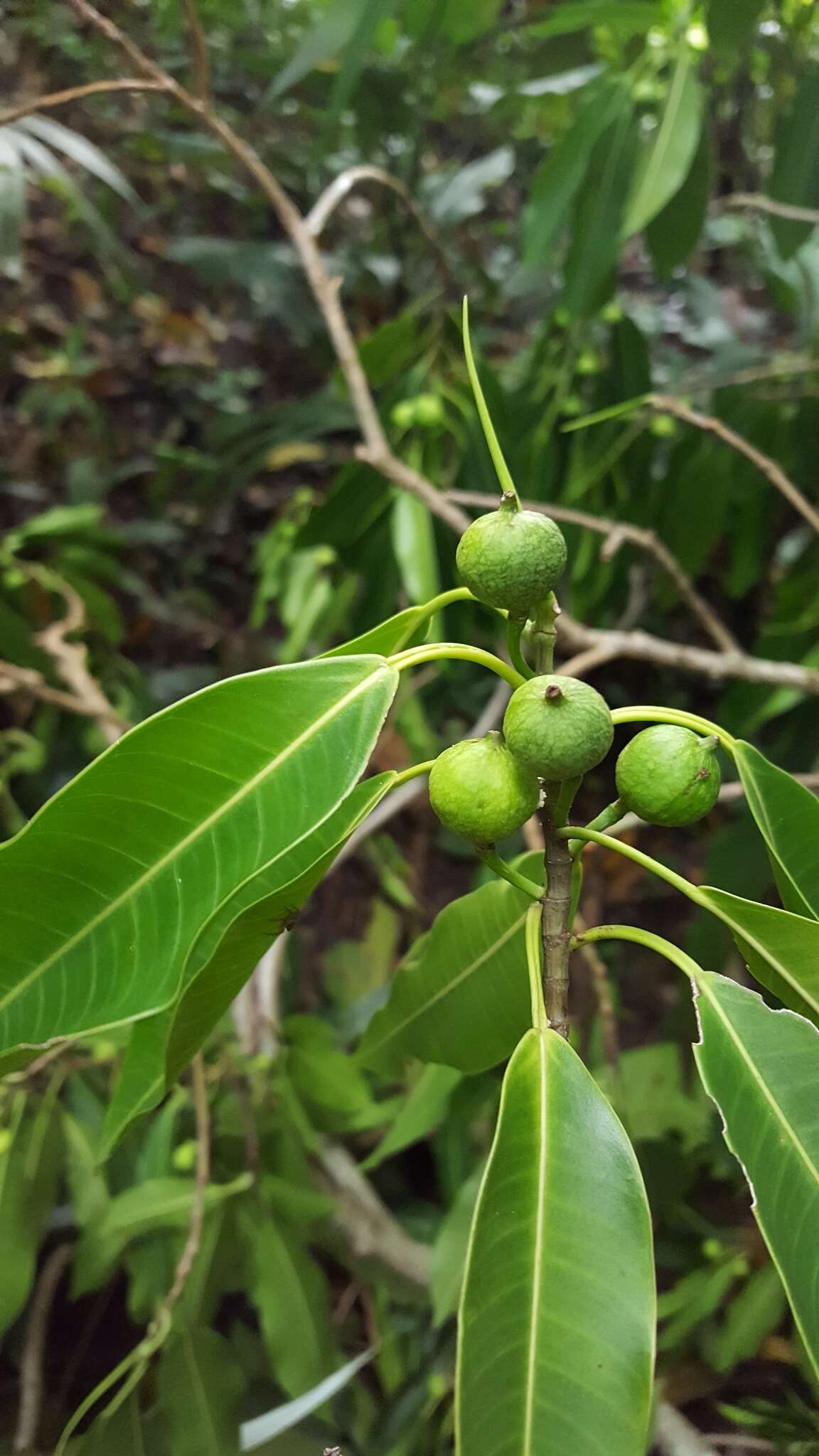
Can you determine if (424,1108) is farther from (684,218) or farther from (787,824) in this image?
(684,218)

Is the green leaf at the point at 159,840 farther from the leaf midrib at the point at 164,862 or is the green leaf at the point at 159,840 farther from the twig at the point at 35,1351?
the twig at the point at 35,1351

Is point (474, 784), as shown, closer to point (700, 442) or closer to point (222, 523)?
point (700, 442)

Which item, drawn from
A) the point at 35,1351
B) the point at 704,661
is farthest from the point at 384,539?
the point at 35,1351

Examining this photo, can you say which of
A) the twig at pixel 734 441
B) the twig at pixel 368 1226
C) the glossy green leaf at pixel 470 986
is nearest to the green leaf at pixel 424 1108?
the twig at pixel 368 1226

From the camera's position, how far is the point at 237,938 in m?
0.33

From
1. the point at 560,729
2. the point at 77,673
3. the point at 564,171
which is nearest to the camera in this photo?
the point at 560,729

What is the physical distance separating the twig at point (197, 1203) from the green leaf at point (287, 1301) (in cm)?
6

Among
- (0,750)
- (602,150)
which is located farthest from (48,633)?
(602,150)

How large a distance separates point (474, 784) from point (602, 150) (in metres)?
0.85

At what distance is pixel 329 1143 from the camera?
3.51 ft

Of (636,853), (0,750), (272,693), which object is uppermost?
(0,750)

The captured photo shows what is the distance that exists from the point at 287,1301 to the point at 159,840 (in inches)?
29.0

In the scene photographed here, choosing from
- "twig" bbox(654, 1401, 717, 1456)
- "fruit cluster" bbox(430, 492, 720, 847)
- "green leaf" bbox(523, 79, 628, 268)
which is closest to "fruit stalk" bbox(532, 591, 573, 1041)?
"fruit cluster" bbox(430, 492, 720, 847)

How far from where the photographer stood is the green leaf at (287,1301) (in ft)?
2.68
